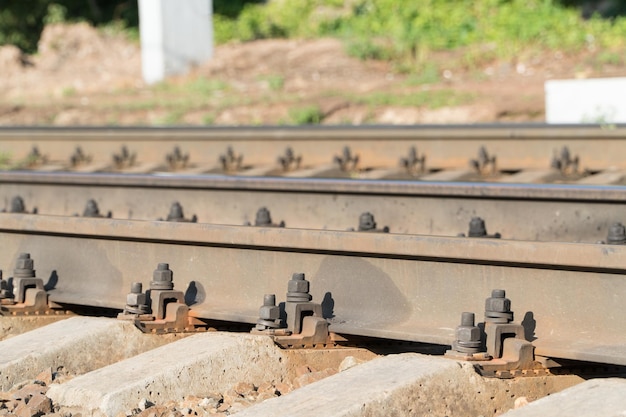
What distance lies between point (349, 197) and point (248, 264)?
128 centimetres

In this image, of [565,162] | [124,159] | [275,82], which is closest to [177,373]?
[565,162]

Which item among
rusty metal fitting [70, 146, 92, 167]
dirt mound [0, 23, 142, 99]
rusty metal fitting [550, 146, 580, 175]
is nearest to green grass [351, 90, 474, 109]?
rusty metal fitting [70, 146, 92, 167]

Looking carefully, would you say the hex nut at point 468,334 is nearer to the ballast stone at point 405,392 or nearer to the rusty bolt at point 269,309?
the ballast stone at point 405,392

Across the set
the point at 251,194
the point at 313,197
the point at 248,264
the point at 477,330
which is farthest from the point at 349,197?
the point at 477,330

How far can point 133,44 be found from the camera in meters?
23.8

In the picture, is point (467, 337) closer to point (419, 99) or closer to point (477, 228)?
point (477, 228)

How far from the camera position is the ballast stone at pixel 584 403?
343cm

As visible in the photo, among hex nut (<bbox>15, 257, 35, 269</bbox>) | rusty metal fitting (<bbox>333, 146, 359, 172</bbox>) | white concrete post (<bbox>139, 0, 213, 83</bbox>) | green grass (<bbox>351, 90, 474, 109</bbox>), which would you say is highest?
white concrete post (<bbox>139, 0, 213, 83</bbox>)

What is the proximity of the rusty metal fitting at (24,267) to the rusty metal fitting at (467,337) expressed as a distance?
83.8 inches

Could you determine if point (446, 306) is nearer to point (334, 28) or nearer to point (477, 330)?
point (477, 330)

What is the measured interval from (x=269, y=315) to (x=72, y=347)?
2.59 feet

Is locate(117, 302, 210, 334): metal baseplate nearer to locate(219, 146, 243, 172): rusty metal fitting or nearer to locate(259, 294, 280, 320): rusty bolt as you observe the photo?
locate(259, 294, 280, 320): rusty bolt

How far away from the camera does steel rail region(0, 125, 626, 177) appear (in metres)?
7.86

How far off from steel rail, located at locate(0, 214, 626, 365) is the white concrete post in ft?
41.3
